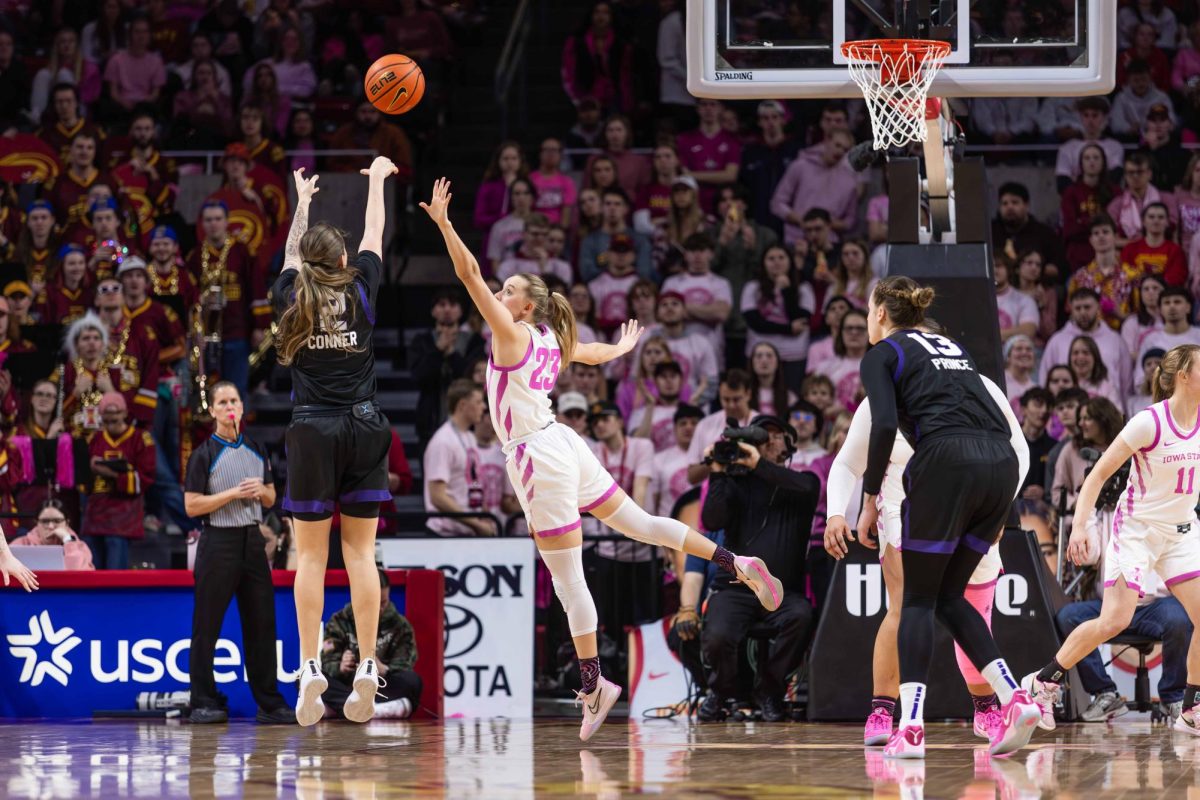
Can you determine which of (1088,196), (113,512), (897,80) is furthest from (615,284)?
(897,80)

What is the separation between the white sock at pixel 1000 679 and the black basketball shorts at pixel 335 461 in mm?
3296

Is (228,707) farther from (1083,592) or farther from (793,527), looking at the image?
(1083,592)

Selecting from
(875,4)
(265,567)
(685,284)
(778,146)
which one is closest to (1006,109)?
(778,146)

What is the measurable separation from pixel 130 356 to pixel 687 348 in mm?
4952

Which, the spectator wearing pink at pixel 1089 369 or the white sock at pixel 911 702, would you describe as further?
the spectator wearing pink at pixel 1089 369

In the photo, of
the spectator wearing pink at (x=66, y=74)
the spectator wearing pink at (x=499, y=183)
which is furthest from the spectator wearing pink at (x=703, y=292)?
the spectator wearing pink at (x=66, y=74)

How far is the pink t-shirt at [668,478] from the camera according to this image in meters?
14.4

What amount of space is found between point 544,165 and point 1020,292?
4908 millimetres

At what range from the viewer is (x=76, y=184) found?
18156 millimetres

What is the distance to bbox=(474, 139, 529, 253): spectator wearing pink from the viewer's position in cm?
1773

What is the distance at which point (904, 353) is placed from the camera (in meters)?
8.38

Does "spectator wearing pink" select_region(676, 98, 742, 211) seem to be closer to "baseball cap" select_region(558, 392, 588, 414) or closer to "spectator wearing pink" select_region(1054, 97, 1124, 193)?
"spectator wearing pink" select_region(1054, 97, 1124, 193)

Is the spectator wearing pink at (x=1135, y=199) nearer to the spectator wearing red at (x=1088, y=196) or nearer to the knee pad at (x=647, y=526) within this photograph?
the spectator wearing red at (x=1088, y=196)

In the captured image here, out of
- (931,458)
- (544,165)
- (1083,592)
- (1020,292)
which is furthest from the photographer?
(544,165)
